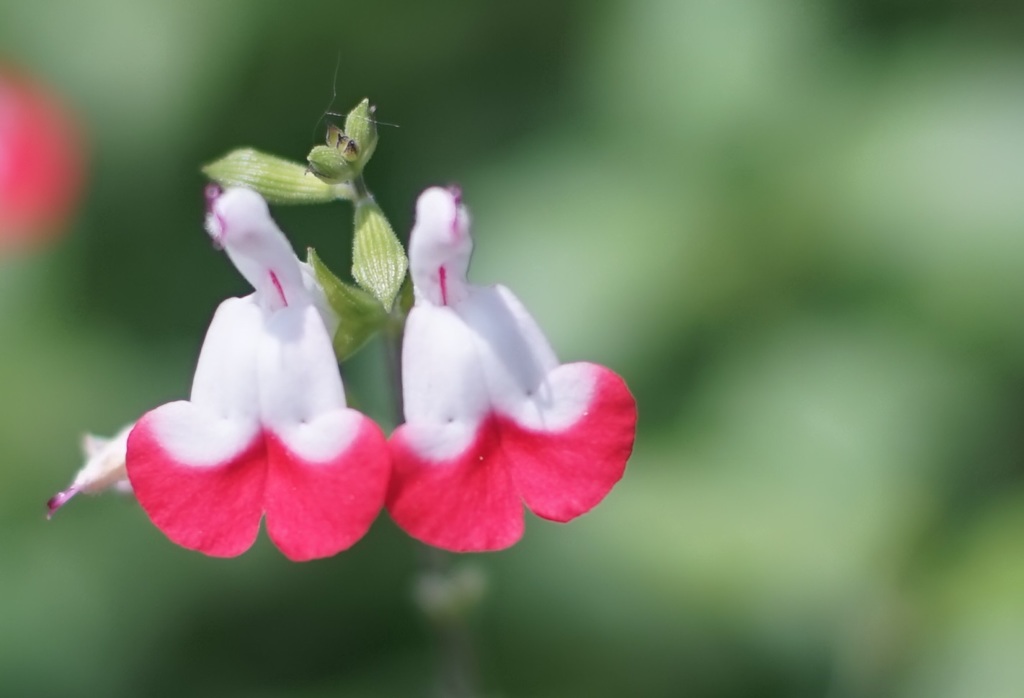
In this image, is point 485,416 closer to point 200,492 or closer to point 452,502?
point 452,502

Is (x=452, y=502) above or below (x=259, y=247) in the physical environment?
below

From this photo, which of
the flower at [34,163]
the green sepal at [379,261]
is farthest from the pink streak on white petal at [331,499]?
the flower at [34,163]

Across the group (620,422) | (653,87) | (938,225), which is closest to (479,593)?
(620,422)

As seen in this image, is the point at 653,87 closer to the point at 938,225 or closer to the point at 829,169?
the point at 829,169

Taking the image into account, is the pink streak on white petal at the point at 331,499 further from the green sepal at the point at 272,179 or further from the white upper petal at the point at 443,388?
the green sepal at the point at 272,179

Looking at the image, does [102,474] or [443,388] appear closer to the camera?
[443,388]

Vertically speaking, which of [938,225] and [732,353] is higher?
[938,225]

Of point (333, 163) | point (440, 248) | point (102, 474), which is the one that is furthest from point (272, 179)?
point (102, 474)
